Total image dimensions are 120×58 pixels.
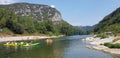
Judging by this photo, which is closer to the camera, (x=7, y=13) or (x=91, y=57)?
(x=91, y=57)

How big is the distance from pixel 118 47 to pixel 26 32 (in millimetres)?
130971

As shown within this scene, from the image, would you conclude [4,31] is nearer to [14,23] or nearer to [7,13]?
[14,23]

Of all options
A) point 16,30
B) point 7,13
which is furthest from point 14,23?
point 7,13

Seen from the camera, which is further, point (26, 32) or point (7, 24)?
point (26, 32)

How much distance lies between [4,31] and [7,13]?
24.2 metres

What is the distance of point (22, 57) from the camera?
56.4 meters

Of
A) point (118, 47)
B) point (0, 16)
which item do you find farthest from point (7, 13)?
point (118, 47)

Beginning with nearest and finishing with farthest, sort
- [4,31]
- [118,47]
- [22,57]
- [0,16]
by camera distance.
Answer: [22,57] → [118,47] → [4,31] → [0,16]

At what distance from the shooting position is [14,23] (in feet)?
576

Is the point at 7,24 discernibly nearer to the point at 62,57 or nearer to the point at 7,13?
the point at 7,13

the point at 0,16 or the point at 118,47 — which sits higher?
the point at 0,16

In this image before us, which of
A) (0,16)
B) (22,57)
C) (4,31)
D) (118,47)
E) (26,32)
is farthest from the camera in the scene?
(26,32)

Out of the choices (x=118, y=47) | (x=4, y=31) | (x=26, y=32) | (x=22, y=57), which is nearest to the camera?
(x=22, y=57)

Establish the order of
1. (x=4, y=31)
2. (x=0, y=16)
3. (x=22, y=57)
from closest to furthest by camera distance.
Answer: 1. (x=22, y=57)
2. (x=4, y=31)
3. (x=0, y=16)
